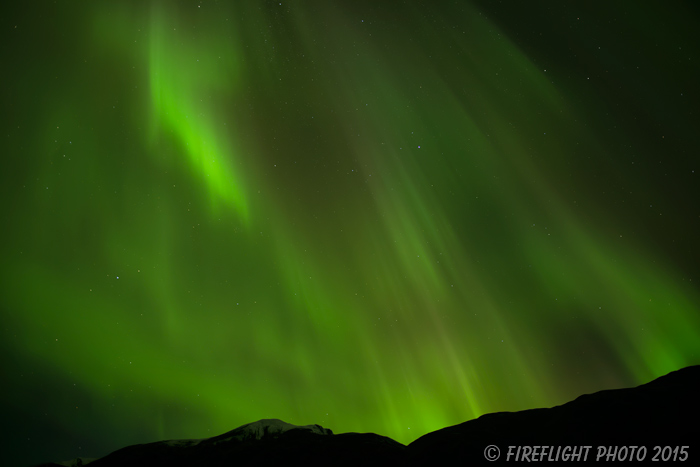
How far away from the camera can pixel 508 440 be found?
1853 cm

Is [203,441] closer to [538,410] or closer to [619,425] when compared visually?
[538,410]

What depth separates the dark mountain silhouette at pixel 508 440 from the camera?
14.3 metres

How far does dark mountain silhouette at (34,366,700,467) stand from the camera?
1427cm

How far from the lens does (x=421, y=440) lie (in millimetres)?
21875

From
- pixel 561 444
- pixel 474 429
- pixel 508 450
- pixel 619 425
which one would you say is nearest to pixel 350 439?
pixel 474 429

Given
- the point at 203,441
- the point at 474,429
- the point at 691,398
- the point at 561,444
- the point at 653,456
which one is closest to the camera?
the point at 653,456

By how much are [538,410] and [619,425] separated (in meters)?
5.15
